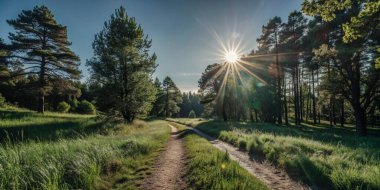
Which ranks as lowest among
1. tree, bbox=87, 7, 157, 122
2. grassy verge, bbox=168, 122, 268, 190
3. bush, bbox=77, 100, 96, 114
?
grassy verge, bbox=168, 122, 268, 190

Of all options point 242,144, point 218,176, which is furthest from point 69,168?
point 242,144

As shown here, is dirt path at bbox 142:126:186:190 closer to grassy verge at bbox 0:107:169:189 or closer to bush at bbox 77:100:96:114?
grassy verge at bbox 0:107:169:189

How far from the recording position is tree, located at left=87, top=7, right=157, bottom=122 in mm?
21281

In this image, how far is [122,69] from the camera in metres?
22.4

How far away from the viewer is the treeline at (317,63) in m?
7.29

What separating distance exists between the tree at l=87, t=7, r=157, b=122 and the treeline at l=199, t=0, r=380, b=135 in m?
17.7

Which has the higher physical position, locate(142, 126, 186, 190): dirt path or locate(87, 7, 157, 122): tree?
locate(87, 7, 157, 122): tree

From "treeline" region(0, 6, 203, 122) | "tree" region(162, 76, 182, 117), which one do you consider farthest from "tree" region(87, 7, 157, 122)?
"tree" region(162, 76, 182, 117)

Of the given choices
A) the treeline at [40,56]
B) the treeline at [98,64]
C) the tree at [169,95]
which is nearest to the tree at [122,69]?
the treeline at [98,64]

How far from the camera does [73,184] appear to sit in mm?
5398

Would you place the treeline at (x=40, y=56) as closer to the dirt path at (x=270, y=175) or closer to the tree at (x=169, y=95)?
the dirt path at (x=270, y=175)

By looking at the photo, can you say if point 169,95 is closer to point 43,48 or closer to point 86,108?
point 86,108

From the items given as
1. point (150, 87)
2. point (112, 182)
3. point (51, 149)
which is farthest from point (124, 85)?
point (112, 182)

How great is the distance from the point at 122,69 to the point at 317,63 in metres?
22.9
